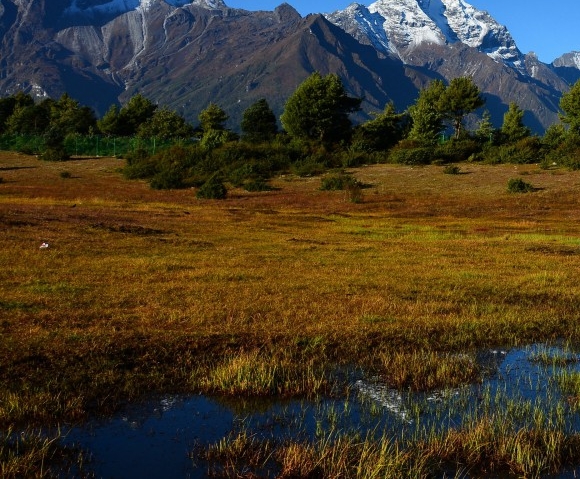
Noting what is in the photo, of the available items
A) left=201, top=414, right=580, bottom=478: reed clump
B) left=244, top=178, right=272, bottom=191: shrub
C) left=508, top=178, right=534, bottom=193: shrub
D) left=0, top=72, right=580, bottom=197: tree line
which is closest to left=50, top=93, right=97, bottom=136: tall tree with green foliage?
left=0, top=72, right=580, bottom=197: tree line

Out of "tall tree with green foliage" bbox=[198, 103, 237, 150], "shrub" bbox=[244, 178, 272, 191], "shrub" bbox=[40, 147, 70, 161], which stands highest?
"tall tree with green foliage" bbox=[198, 103, 237, 150]

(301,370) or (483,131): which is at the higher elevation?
(483,131)

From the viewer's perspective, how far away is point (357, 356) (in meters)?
12.4

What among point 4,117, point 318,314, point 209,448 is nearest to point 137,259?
point 318,314

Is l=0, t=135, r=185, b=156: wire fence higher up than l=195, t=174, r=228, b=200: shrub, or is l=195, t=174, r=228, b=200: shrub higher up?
l=0, t=135, r=185, b=156: wire fence

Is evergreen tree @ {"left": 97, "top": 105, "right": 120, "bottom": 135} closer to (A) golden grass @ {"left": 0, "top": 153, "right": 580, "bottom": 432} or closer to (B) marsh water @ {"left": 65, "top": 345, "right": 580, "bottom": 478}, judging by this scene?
(A) golden grass @ {"left": 0, "top": 153, "right": 580, "bottom": 432}

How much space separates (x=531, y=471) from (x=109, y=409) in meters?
5.95

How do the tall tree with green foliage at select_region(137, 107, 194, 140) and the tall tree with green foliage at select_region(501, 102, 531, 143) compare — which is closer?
the tall tree with green foliage at select_region(501, 102, 531, 143)

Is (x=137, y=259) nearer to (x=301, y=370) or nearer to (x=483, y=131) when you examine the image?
(x=301, y=370)

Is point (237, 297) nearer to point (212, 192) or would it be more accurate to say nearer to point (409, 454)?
point (409, 454)

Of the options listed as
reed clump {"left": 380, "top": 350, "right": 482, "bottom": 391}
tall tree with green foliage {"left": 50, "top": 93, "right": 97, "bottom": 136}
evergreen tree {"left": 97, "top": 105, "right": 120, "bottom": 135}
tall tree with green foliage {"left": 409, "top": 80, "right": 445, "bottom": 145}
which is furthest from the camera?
tall tree with green foliage {"left": 50, "top": 93, "right": 97, "bottom": 136}

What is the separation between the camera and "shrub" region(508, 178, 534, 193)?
6444 cm

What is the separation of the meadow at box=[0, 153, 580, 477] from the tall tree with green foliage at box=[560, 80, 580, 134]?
6313 centimetres

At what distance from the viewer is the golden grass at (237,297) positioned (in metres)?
11.0
